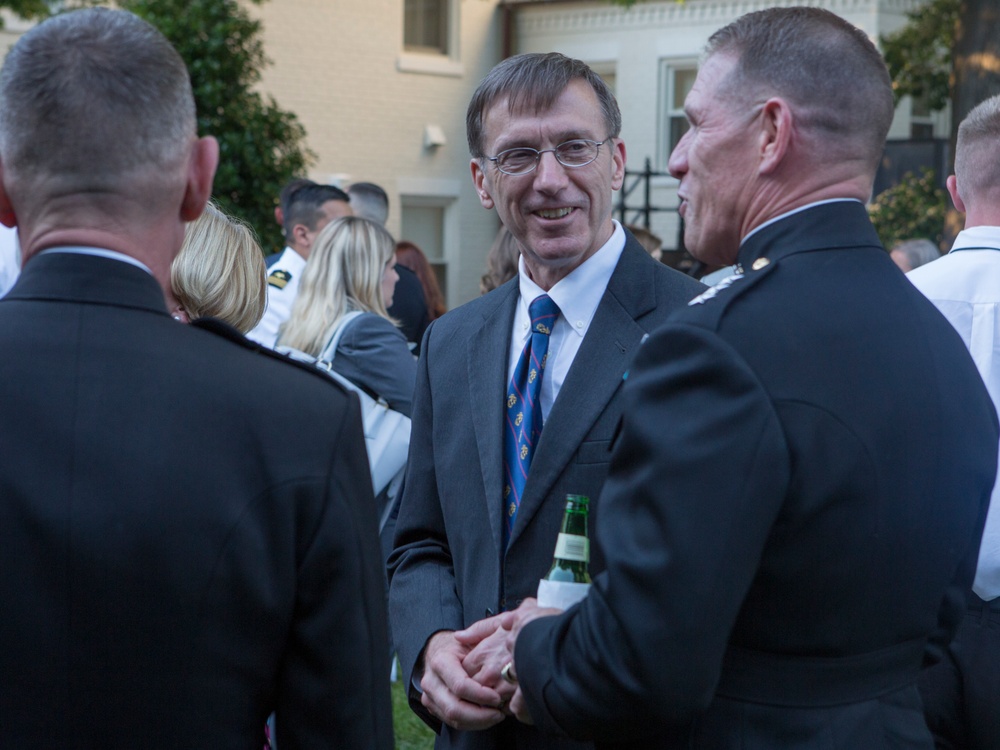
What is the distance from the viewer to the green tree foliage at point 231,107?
35.0 feet

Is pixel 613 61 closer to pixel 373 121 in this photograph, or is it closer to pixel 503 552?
pixel 373 121

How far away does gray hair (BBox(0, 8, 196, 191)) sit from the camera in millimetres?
1575

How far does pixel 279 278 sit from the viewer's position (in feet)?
20.9

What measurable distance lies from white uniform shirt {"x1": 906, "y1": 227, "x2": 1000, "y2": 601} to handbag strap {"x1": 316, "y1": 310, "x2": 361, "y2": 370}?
2619 millimetres

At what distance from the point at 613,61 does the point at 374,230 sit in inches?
485

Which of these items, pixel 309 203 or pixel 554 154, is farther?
pixel 309 203

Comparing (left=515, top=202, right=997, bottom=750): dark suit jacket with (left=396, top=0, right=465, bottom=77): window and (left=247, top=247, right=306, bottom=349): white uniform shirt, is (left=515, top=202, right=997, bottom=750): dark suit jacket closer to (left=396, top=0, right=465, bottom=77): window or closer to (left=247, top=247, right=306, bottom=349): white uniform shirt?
(left=247, top=247, right=306, bottom=349): white uniform shirt

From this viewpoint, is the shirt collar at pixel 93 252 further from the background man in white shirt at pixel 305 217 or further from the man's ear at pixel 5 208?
the background man in white shirt at pixel 305 217

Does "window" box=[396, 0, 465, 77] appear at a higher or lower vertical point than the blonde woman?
higher

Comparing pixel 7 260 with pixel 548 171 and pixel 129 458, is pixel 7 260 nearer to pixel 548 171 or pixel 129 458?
pixel 548 171

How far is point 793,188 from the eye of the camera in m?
1.94

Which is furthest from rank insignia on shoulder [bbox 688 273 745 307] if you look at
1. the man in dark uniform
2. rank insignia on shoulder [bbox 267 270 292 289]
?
rank insignia on shoulder [bbox 267 270 292 289]

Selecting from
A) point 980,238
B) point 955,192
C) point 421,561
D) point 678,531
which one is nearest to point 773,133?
point 678,531

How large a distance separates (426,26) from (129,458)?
16.3 m
